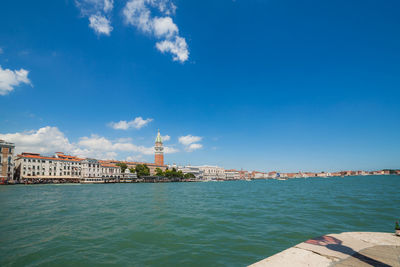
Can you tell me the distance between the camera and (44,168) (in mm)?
85125

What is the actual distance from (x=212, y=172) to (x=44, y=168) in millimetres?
122815

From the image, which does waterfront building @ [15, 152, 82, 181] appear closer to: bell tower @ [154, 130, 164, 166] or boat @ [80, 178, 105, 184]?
boat @ [80, 178, 105, 184]

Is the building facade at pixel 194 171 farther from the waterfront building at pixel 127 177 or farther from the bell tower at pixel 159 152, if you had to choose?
the waterfront building at pixel 127 177

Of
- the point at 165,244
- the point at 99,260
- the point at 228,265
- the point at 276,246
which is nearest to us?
the point at 228,265

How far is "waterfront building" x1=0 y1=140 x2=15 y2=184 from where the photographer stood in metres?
70.9

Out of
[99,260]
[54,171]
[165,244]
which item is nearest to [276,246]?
[165,244]

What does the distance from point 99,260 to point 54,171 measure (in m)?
101

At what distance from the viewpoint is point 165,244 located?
937 cm

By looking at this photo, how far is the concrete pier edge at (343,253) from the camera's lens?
4512 millimetres

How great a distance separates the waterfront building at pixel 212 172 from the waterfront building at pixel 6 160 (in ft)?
404

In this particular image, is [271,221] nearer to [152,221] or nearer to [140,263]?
[152,221]

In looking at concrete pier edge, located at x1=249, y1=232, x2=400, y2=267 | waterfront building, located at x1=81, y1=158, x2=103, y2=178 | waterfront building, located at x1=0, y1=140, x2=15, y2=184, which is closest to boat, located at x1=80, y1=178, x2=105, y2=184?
waterfront building, located at x1=81, y1=158, x2=103, y2=178

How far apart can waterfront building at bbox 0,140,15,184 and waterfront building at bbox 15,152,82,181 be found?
4521mm

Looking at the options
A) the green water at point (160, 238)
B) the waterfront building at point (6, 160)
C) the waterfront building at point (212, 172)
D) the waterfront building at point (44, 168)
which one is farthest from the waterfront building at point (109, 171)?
the green water at point (160, 238)
